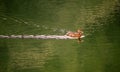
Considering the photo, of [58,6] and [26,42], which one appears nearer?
[26,42]

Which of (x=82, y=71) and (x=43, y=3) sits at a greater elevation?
(x=43, y=3)

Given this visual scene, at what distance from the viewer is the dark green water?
138 inches

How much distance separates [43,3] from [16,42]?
118cm

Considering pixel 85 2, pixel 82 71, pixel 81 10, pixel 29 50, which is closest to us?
pixel 82 71

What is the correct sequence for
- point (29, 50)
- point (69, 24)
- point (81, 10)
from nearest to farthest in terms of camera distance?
point (29, 50), point (69, 24), point (81, 10)

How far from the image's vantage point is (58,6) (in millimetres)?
4781

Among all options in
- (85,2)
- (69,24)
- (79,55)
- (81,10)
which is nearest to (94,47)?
(79,55)

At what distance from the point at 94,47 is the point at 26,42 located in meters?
0.70

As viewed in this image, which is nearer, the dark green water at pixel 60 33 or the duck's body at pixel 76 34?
the dark green water at pixel 60 33

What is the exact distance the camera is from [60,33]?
3982 mm

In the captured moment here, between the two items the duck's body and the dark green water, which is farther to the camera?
the duck's body

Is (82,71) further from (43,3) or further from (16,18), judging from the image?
(43,3)

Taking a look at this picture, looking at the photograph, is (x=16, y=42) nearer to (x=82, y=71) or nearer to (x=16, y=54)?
(x=16, y=54)

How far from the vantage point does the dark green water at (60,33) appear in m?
3.50
